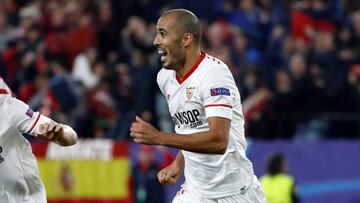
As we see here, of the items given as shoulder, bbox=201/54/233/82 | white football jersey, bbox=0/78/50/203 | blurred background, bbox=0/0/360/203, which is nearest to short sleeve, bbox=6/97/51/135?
white football jersey, bbox=0/78/50/203

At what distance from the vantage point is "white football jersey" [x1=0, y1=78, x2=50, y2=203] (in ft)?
25.2

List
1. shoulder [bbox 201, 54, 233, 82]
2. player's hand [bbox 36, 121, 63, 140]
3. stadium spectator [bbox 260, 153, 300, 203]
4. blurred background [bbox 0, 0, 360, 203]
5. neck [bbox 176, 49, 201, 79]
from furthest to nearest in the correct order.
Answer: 1. blurred background [bbox 0, 0, 360, 203]
2. stadium spectator [bbox 260, 153, 300, 203]
3. neck [bbox 176, 49, 201, 79]
4. shoulder [bbox 201, 54, 233, 82]
5. player's hand [bbox 36, 121, 63, 140]

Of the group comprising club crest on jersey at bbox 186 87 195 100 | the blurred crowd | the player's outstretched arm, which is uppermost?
the blurred crowd

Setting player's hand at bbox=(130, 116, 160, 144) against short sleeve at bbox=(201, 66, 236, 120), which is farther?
short sleeve at bbox=(201, 66, 236, 120)

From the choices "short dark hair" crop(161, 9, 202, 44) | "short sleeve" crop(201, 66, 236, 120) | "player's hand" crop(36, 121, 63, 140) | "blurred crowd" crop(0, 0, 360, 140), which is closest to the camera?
"player's hand" crop(36, 121, 63, 140)

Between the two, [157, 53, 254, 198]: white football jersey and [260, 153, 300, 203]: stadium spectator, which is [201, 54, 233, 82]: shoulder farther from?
[260, 153, 300, 203]: stadium spectator

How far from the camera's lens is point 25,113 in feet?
25.3

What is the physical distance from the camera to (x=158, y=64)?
15.4 meters

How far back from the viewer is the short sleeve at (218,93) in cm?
750

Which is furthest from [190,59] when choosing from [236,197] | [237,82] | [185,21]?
[237,82]

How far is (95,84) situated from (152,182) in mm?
2218

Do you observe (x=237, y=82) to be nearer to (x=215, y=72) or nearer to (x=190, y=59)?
(x=190, y=59)

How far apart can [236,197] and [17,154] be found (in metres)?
1.70

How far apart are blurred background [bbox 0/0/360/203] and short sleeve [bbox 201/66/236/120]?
600 cm
